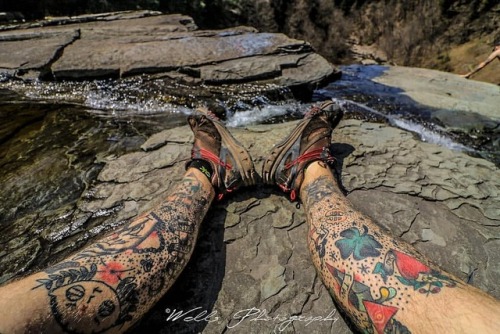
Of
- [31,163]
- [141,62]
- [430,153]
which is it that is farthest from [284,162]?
[141,62]

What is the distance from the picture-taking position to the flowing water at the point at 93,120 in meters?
2.27

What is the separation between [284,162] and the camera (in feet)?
7.26

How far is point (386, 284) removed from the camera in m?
1.31

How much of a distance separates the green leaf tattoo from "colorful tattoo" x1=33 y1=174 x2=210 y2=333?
804 millimetres

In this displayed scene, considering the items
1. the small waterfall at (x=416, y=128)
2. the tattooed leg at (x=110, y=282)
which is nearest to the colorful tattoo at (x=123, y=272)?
the tattooed leg at (x=110, y=282)

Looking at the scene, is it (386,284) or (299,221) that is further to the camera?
(299,221)

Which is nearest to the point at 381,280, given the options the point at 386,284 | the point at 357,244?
the point at 386,284

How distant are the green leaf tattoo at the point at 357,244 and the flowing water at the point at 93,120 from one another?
67.8 inches

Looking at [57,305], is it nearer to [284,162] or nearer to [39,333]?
[39,333]

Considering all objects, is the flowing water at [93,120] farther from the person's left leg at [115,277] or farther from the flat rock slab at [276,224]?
the person's left leg at [115,277]

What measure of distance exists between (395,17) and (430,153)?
36.1ft

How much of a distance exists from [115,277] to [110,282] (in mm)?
28

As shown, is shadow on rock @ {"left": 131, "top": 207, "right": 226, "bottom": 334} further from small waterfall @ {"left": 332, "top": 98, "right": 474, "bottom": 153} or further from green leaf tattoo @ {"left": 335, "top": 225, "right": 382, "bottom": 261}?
small waterfall @ {"left": 332, "top": 98, "right": 474, "bottom": 153}

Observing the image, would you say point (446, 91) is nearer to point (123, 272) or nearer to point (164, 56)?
point (164, 56)
